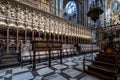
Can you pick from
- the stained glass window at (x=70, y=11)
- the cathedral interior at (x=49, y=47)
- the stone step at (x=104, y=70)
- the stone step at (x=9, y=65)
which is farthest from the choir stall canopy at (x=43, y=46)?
the stained glass window at (x=70, y=11)

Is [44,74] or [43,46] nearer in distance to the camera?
[44,74]

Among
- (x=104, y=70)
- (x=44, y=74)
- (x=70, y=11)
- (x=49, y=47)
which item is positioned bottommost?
(x=44, y=74)

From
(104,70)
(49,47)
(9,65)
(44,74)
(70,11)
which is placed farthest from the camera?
(70,11)

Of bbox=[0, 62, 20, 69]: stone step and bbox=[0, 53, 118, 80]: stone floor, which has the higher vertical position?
bbox=[0, 62, 20, 69]: stone step

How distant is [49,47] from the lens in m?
4.45

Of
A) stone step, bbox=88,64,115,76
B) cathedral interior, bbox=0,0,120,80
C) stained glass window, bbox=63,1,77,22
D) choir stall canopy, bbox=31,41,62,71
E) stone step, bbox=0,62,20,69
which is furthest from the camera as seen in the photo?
stained glass window, bbox=63,1,77,22

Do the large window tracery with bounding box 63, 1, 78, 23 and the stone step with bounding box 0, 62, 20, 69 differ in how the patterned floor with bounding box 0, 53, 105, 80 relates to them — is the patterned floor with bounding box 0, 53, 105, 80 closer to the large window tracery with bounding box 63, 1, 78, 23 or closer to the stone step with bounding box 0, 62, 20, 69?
the stone step with bounding box 0, 62, 20, 69

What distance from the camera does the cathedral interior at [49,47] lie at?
315 centimetres

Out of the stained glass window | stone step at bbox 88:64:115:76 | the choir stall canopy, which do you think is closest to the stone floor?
stone step at bbox 88:64:115:76

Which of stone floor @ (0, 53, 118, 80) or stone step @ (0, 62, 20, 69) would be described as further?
stone step @ (0, 62, 20, 69)

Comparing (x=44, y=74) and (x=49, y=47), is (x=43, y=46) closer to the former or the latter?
(x=49, y=47)

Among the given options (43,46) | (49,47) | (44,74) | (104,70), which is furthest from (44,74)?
(104,70)

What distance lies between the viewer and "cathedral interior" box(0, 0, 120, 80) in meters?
3.15

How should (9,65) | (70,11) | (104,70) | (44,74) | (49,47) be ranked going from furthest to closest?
(70,11) < (49,47) < (9,65) < (44,74) < (104,70)
